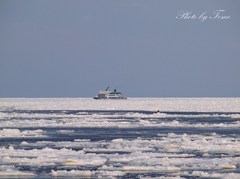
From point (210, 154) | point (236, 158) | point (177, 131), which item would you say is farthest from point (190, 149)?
point (177, 131)

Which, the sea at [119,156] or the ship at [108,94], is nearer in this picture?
the sea at [119,156]

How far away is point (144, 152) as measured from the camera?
22109mm

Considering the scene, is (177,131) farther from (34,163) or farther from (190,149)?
(34,163)

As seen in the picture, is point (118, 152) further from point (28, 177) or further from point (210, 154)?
point (28, 177)

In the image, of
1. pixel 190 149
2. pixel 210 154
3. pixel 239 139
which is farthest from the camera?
pixel 239 139

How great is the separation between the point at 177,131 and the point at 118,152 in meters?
11.8

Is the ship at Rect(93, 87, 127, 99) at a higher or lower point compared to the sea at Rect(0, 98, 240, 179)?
higher

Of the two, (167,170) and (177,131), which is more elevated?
(177,131)

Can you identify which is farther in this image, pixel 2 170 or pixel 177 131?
pixel 177 131

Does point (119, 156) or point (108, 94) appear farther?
point (108, 94)

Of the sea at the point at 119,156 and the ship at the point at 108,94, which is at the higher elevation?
the ship at the point at 108,94

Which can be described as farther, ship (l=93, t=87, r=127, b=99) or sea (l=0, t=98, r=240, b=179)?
ship (l=93, t=87, r=127, b=99)

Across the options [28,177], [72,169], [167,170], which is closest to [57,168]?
[72,169]

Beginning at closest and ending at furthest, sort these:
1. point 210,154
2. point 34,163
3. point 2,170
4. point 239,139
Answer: point 2,170
point 34,163
point 210,154
point 239,139
